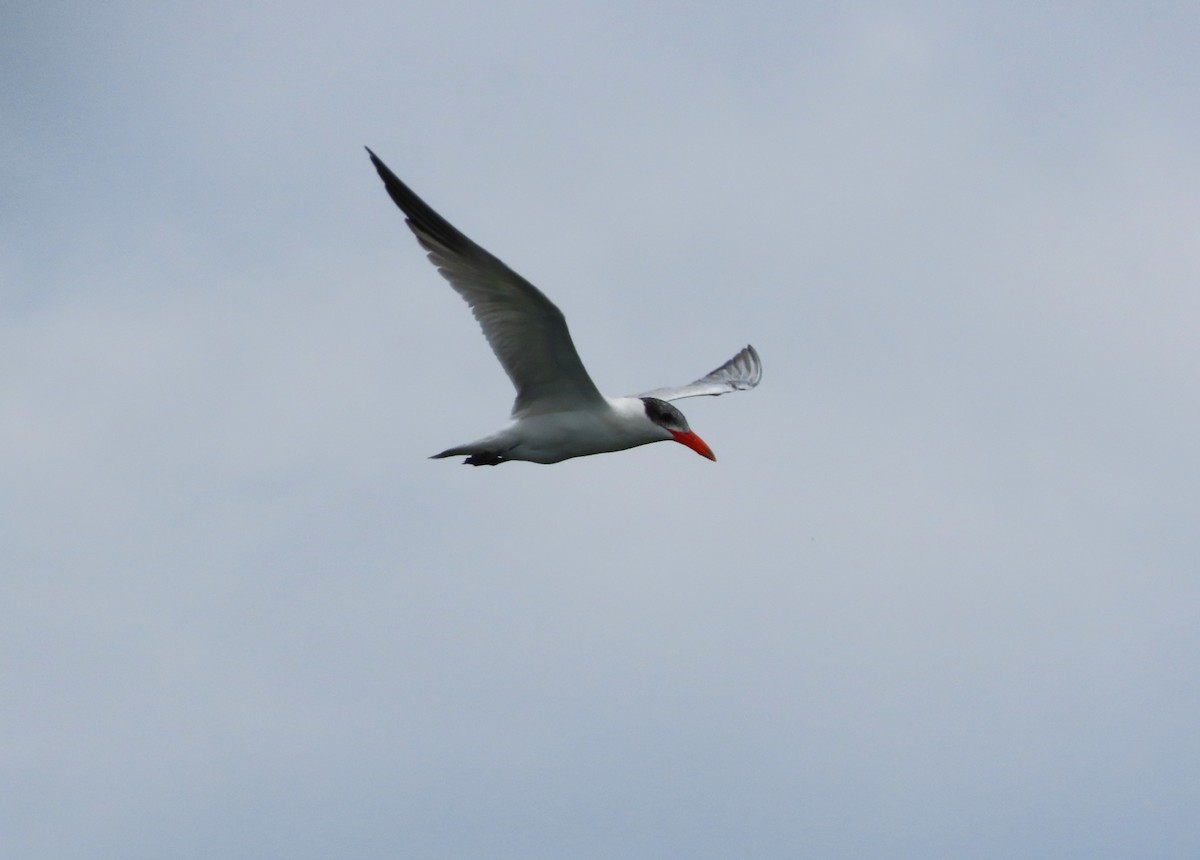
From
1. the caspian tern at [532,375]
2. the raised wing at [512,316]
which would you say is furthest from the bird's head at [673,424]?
the raised wing at [512,316]

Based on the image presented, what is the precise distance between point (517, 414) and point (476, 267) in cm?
207

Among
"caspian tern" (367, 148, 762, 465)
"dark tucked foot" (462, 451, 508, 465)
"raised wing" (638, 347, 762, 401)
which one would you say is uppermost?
"raised wing" (638, 347, 762, 401)

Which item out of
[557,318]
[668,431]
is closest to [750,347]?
[668,431]

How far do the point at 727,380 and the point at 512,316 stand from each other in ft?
22.6

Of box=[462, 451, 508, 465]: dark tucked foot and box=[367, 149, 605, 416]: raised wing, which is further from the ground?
box=[367, 149, 605, 416]: raised wing

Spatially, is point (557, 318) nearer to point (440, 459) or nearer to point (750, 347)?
point (440, 459)

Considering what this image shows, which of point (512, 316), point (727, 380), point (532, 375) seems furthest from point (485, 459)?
point (727, 380)

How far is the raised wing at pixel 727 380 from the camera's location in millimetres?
19828

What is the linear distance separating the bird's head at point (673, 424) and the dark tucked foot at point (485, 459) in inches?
65.8

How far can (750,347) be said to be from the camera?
2300cm

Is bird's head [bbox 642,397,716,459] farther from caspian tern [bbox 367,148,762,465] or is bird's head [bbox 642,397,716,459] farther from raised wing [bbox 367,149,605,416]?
raised wing [bbox 367,149,605,416]

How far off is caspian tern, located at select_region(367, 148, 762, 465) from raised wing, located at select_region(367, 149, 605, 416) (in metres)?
0.01

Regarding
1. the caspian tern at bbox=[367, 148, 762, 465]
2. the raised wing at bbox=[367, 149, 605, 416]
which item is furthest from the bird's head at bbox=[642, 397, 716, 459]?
the raised wing at bbox=[367, 149, 605, 416]

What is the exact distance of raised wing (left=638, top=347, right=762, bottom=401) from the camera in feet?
65.1
